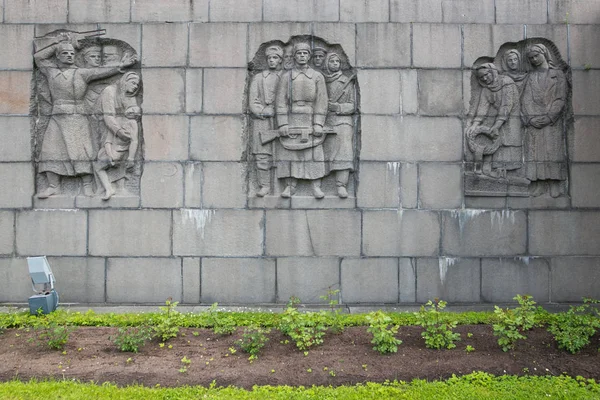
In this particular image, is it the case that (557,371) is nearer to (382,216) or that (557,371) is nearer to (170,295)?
(382,216)

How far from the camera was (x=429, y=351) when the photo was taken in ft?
22.4

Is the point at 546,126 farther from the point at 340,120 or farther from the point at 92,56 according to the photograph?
the point at 92,56

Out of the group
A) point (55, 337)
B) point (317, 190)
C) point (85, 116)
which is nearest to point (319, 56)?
point (317, 190)

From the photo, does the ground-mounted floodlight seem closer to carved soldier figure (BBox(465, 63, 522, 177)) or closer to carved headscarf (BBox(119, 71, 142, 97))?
carved headscarf (BBox(119, 71, 142, 97))

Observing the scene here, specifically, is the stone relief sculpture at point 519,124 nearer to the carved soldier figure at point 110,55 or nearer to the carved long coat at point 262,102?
the carved long coat at point 262,102

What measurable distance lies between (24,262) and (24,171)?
1.57 m

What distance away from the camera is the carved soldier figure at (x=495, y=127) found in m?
9.34

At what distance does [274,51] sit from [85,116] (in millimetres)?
3484

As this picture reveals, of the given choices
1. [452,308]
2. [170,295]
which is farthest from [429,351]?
[170,295]

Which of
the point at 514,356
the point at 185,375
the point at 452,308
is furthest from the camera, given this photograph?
the point at 452,308

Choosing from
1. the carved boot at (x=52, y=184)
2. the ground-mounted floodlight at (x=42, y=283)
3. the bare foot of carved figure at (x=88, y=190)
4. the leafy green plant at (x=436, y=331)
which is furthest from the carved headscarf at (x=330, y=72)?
the ground-mounted floodlight at (x=42, y=283)

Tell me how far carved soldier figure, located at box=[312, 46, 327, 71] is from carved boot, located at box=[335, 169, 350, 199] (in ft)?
6.16

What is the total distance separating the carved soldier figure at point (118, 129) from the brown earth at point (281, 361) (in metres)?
3.06

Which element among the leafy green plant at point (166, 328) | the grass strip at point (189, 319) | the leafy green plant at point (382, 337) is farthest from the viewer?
the grass strip at point (189, 319)
